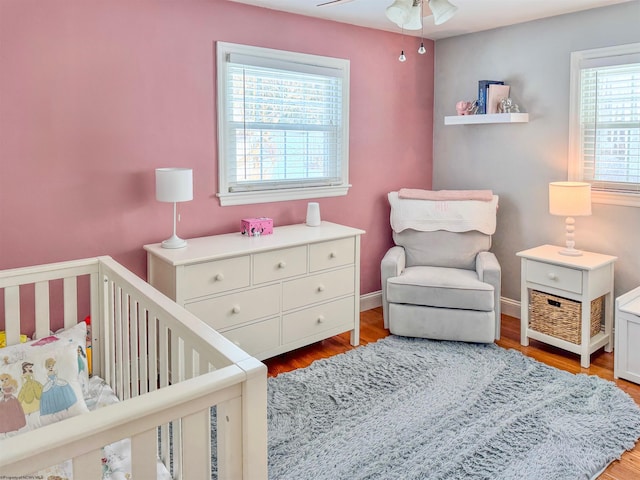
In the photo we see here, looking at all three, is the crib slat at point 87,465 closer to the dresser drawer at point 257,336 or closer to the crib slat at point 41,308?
the crib slat at point 41,308

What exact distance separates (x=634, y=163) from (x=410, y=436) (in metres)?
2.26

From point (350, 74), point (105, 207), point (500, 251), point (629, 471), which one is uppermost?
point (350, 74)

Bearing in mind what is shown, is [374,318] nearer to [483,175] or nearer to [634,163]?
[483,175]

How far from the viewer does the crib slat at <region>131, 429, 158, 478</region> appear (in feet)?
3.48

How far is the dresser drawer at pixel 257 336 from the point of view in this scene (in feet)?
9.51

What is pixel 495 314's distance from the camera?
3.37 m

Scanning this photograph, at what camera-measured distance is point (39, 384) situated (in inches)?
66.0

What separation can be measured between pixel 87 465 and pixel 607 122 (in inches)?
138

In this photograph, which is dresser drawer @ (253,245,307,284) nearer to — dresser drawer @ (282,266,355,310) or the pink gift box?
dresser drawer @ (282,266,355,310)

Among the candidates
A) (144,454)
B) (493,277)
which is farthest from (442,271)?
(144,454)

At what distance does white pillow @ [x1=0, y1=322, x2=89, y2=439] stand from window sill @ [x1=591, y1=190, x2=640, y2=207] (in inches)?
126

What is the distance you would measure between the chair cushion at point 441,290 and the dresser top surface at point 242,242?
0.48m

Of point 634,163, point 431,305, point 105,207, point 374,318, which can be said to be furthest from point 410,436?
point 634,163

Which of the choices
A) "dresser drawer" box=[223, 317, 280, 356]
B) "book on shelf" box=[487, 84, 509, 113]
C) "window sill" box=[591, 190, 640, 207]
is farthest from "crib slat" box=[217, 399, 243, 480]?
"book on shelf" box=[487, 84, 509, 113]
